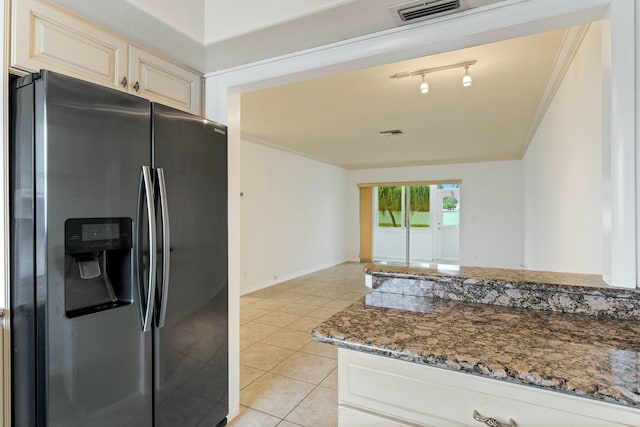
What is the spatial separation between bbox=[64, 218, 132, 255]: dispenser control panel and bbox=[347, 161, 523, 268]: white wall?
6968mm

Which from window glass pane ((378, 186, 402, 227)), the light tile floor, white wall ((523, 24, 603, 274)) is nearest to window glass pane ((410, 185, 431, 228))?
window glass pane ((378, 186, 402, 227))

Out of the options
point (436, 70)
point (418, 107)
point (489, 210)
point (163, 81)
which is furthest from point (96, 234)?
point (489, 210)

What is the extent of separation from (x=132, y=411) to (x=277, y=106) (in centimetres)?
301

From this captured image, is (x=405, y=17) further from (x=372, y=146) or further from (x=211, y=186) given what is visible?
(x=372, y=146)

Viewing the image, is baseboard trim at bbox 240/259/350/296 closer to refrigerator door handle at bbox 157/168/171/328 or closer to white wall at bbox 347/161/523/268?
white wall at bbox 347/161/523/268

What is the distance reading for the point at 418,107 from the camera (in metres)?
3.71

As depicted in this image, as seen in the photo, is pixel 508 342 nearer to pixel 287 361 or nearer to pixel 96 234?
pixel 96 234

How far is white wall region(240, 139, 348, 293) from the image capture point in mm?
5198

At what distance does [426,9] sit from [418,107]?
8.12ft

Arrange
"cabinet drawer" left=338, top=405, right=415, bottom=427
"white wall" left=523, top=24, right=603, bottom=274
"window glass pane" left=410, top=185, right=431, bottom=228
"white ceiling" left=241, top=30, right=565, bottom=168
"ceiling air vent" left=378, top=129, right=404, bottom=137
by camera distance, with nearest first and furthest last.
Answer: "cabinet drawer" left=338, top=405, right=415, bottom=427 < "white wall" left=523, top=24, right=603, bottom=274 < "white ceiling" left=241, top=30, right=565, bottom=168 < "ceiling air vent" left=378, top=129, right=404, bottom=137 < "window glass pane" left=410, top=185, right=431, bottom=228

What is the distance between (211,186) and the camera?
1.80m

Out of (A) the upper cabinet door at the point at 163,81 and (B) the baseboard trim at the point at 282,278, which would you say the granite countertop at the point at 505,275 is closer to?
(A) the upper cabinet door at the point at 163,81

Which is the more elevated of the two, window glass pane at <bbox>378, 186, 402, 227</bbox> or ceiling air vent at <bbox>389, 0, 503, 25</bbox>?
ceiling air vent at <bbox>389, 0, 503, 25</bbox>

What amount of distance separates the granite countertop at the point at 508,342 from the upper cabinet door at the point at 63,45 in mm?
1412
